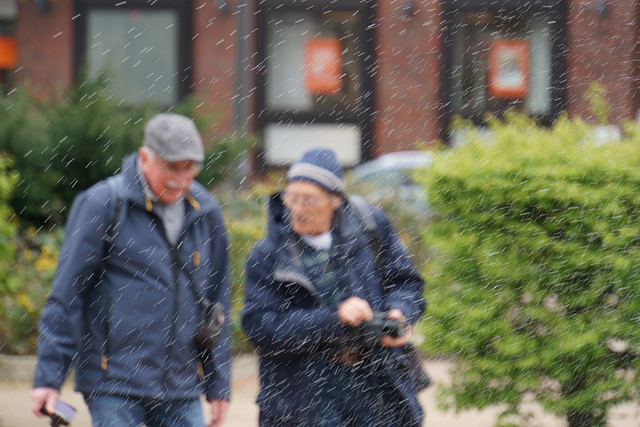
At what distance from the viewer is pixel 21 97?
1248cm

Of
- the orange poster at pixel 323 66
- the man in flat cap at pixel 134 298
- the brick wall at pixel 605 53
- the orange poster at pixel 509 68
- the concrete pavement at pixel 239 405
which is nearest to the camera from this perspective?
the man in flat cap at pixel 134 298

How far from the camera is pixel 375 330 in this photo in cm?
373

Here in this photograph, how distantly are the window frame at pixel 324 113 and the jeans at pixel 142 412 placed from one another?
58.9 feet

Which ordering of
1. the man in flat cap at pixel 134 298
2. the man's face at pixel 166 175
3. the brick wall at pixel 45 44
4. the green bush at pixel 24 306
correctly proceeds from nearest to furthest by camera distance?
the man in flat cap at pixel 134 298 → the man's face at pixel 166 175 → the green bush at pixel 24 306 → the brick wall at pixel 45 44

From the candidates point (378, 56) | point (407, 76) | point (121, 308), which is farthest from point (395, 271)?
point (378, 56)

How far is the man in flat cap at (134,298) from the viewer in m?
3.94

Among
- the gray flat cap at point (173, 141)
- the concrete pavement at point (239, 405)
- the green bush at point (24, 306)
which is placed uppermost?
the gray flat cap at point (173, 141)

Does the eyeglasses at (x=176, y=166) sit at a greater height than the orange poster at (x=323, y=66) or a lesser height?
greater

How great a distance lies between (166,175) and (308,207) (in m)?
Result: 0.55

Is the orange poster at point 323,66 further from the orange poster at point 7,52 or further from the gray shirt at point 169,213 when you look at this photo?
the gray shirt at point 169,213

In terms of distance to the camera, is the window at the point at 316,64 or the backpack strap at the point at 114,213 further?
the window at the point at 316,64

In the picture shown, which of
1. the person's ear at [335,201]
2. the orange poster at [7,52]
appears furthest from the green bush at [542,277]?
the orange poster at [7,52]

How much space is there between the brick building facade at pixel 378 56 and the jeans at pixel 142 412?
16765 millimetres

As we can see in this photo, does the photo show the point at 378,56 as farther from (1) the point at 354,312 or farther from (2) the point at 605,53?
(1) the point at 354,312
